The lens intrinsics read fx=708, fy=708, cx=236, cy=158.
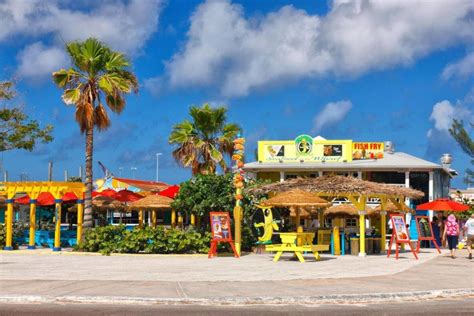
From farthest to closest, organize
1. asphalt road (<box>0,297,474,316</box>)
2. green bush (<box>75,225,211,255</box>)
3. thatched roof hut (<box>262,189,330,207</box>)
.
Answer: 1. green bush (<box>75,225,211,255</box>)
2. thatched roof hut (<box>262,189,330,207</box>)
3. asphalt road (<box>0,297,474,316</box>)

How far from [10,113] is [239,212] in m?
12.7

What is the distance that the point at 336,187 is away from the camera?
2348 centimetres

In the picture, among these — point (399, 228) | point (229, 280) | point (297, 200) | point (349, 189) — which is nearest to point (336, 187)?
point (349, 189)

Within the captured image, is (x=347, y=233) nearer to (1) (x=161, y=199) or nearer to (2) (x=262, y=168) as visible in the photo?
(1) (x=161, y=199)

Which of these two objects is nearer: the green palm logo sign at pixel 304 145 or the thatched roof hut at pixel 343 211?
the thatched roof hut at pixel 343 211

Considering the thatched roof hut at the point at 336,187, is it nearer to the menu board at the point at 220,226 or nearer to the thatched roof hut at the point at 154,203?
the menu board at the point at 220,226

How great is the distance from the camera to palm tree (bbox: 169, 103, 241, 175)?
112 feet

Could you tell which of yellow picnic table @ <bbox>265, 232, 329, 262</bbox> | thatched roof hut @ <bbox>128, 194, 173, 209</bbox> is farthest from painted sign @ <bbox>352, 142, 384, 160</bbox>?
yellow picnic table @ <bbox>265, 232, 329, 262</bbox>

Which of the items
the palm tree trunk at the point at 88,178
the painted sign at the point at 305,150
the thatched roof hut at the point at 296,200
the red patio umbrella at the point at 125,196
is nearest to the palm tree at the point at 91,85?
the palm tree trunk at the point at 88,178

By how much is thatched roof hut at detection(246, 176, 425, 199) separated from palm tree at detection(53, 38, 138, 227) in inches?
252

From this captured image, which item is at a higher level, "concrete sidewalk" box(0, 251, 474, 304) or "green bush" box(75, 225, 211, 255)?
"green bush" box(75, 225, 211, 255)

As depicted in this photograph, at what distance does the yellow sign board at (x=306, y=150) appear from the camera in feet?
140

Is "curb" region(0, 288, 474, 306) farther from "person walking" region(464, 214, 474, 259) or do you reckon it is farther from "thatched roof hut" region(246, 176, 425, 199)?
"person walking" region(464, 214, 474, 259)

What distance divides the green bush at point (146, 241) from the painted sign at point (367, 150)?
20.8 metres
